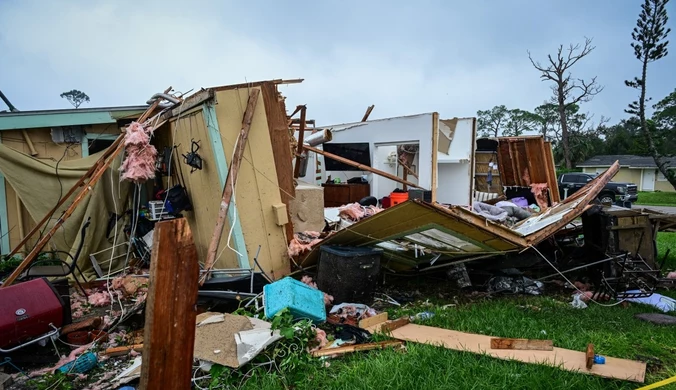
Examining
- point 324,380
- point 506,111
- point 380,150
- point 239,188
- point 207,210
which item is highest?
point 506,111

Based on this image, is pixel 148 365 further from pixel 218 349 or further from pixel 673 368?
pixel 673 368

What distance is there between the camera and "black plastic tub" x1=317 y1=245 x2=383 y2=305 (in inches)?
178

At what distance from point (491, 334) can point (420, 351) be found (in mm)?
844

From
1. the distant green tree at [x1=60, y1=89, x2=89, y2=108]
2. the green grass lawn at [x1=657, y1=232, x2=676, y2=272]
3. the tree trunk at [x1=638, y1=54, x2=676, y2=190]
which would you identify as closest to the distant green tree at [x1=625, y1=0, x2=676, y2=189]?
the tree trunk at [x1=638, y1=54, x2=676, y2=190]

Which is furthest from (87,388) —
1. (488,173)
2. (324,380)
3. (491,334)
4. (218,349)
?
(488,173)

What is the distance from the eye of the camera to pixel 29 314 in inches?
138

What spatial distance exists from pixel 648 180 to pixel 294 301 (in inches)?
1754

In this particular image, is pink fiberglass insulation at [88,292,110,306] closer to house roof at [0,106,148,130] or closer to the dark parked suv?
house roof at [0,106,148,130]

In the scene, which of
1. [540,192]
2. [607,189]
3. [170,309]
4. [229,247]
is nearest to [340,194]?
[229,247]

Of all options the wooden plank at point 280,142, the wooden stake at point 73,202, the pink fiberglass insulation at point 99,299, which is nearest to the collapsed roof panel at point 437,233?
the wooden plank at point 280,142

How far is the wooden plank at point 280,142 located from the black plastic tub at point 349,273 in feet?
2.82

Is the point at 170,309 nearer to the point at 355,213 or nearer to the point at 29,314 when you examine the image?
the point at 29,314

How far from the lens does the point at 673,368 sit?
2.85m

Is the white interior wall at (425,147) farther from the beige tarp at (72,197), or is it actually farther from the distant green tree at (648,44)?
the distant green tree at (648,44)
